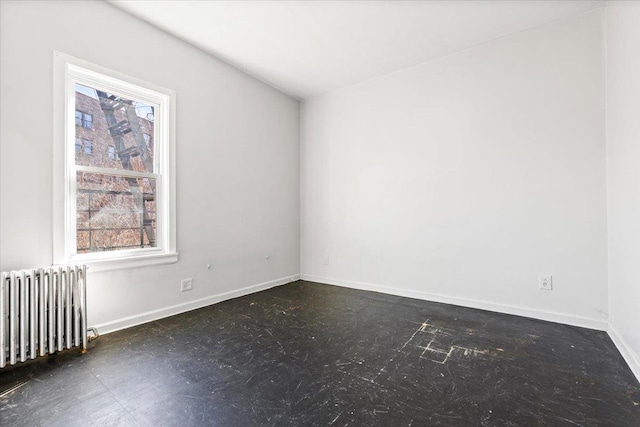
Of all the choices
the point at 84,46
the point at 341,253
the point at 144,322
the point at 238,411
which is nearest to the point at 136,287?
the point at 144,322

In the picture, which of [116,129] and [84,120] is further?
[116,129]

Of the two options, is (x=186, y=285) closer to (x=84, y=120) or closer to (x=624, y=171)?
(x=84, y=120)

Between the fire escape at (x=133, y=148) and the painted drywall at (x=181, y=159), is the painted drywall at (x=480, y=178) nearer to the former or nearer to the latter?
the painted drywall at (x=181, y=159)

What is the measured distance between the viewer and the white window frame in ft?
7.40

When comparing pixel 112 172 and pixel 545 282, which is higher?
pixel 112 172

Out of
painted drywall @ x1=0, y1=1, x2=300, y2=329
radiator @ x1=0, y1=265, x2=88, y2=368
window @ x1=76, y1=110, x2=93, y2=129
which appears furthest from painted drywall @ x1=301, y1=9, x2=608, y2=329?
radiator @ x1=0, y1=265, x2=88, y2=368

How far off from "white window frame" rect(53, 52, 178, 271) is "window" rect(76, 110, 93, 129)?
5 cm

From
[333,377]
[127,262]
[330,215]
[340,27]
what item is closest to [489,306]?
[333,377]

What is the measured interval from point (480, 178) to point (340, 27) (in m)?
2.12

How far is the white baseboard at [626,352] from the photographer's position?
70.7 inches

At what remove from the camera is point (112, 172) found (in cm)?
264

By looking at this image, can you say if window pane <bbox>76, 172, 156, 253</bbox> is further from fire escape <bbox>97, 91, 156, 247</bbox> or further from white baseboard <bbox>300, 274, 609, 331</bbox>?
white baseboard <bbox>300, 274, 609, 331</bbox>

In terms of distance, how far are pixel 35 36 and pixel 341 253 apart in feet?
12.1

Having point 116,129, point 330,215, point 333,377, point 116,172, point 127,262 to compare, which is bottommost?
point 333,377
